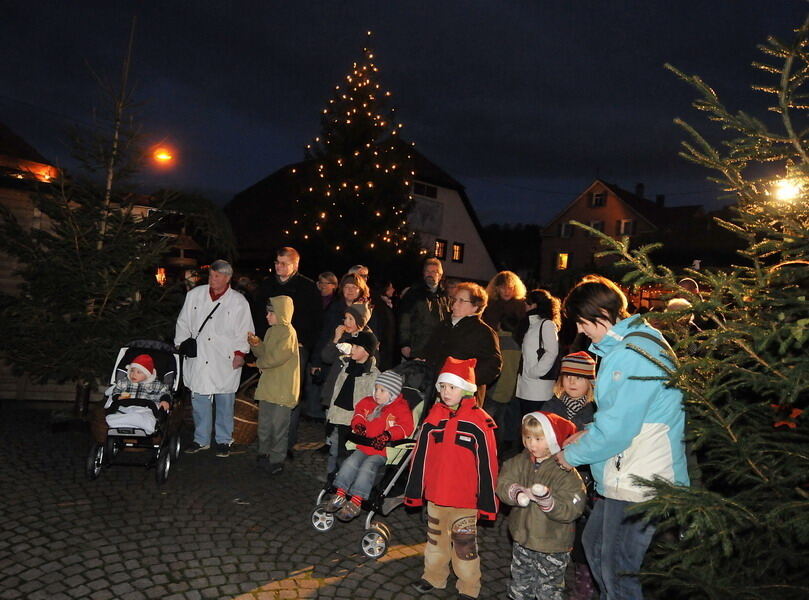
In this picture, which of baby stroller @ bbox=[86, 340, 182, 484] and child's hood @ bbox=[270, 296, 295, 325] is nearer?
baby stroller @ bbox=[86, 340, 182, 484]

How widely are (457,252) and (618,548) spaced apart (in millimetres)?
36862

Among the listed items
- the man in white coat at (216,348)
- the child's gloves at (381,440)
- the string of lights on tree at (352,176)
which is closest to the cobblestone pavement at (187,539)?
the man in white coat at (216,348)

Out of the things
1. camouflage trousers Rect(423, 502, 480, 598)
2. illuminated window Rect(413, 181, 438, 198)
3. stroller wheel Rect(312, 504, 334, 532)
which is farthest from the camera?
illuminated window Rect(413, 181, 438, 198)

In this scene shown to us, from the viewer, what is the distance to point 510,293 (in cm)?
734

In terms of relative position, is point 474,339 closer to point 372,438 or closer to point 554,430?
point 372,438

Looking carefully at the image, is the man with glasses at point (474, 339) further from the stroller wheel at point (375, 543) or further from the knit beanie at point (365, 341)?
the stroller wheel at point (375, 543)

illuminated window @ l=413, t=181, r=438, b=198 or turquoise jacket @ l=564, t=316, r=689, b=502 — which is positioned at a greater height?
illuminated window @ l=413, t=181, r=438, b=198

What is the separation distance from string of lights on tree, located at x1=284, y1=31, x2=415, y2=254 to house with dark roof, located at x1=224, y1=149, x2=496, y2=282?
10652mm

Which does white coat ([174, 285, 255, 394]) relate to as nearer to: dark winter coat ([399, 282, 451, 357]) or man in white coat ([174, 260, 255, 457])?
man in white coat ([174, 260, 255, 457])

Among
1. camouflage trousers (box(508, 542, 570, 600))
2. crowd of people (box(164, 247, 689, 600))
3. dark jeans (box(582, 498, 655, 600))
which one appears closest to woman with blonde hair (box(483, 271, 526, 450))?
crowd of people (box(164, 247, 689, 600))

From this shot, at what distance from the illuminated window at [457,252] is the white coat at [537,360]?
32512 millimetres

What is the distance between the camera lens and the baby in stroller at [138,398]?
19.5 feet

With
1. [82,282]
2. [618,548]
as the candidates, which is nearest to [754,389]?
[618,548]

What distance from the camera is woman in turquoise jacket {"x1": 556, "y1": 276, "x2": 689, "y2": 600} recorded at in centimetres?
314
